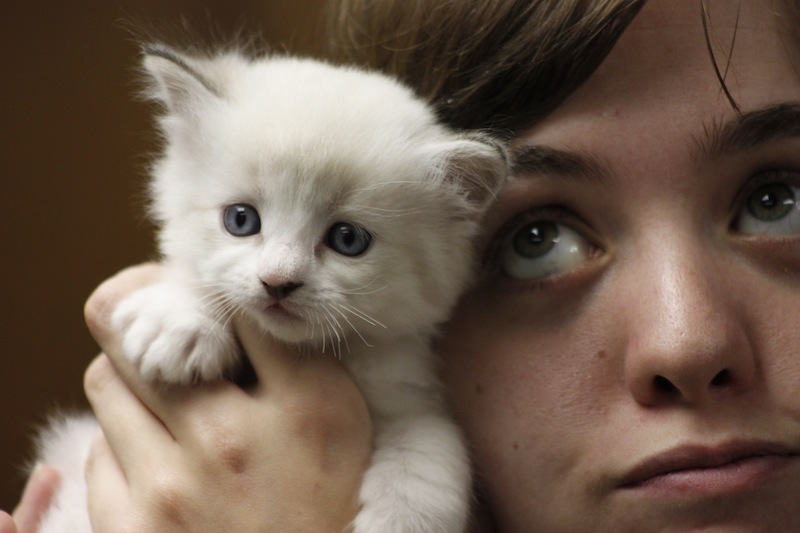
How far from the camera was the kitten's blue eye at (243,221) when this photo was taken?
1392mm

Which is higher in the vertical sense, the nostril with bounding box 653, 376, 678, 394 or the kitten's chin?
the nostril with bounding box 653, 376, 678, 394

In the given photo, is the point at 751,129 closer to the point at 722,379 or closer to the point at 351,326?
the point at 722,379

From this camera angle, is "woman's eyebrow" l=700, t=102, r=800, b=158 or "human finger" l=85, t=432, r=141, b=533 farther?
"human finger" l=85, t=432, r=141, b=533

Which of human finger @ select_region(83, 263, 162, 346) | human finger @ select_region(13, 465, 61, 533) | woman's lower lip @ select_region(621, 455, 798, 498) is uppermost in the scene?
woman's lower lip @ select_region(621, 455, 798, 498)

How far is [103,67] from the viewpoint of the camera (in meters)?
3.01

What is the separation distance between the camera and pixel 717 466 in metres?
1.28

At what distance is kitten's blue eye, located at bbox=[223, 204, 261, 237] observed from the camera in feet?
4.57

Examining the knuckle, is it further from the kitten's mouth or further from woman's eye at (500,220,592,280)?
woman's eye at (500,220,592,280)

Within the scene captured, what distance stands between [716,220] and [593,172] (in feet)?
0.77

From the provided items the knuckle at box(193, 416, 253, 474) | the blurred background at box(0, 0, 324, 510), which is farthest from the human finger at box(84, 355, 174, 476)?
the blurred background at box(0, 0, 324, 510)

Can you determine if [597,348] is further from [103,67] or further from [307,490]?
[103,67]

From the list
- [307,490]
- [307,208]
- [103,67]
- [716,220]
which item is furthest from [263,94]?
[103,67]

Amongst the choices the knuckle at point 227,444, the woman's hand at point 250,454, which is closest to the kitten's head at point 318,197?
the woman's hand at point 250,454

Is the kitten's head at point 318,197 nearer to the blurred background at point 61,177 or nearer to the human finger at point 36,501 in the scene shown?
the human finger at point 36,501
